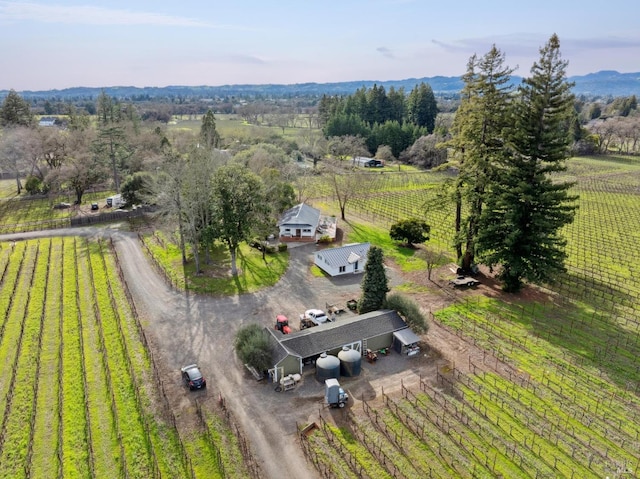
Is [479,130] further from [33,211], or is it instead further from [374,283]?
[33,211]

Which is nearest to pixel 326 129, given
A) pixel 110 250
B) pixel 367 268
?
pixel 110 250

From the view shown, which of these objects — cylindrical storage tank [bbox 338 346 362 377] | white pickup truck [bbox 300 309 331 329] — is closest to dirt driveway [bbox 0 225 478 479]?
cylindrical storage tank [bbox 338 346 362 377]

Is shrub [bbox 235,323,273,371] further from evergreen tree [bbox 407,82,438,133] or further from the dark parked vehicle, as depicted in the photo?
evergreen tree [bbox 407,82,438,133]

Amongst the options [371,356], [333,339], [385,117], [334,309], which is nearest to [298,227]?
[334,309]

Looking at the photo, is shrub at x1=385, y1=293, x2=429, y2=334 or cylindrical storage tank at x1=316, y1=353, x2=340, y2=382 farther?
shrub at x1=385, y1=293, x2=429, y2=334

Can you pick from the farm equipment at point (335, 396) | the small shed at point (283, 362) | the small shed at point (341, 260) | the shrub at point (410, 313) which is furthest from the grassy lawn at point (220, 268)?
the farm equipment at point (335, 396)

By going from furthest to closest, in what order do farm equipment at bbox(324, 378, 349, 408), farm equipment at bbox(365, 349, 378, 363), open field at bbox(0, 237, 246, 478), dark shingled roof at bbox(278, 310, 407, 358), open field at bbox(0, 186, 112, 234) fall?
open field at bbox(0, 186, 112, 234) < farm equipment at bbox(365, 349, 378, 363) < dark shingled roof at bbox(278, 310, 407, 358) < farm equipment at bbox(324, 378, 349, 408) < open field at bbox(0, 237, 246, 478)
